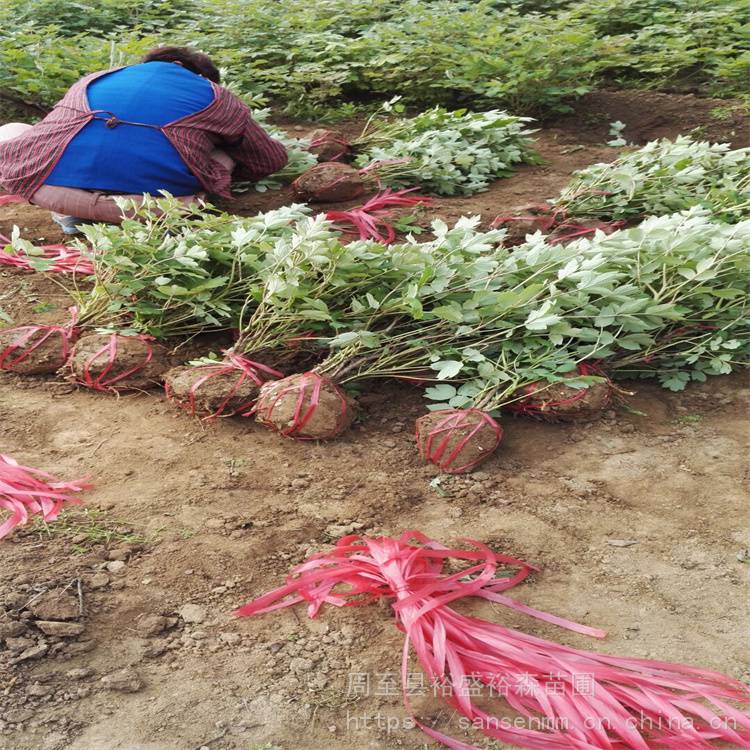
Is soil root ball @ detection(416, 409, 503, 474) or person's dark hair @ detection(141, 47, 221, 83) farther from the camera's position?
person's dark hair @ detection(141, 47, 221, 83)

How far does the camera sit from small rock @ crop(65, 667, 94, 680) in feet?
6.23

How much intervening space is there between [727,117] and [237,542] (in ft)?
17.7

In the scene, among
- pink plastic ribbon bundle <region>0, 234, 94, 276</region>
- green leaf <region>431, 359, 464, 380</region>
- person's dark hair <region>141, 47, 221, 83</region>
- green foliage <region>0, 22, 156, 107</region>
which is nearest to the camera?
green leaf <region>431, 359, 464, 380</region>

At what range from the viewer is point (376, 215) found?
469 centimetres

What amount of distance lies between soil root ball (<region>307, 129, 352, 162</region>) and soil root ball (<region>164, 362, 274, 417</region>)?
2.76 metres

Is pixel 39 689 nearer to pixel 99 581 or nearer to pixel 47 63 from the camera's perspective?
pixel 99 581

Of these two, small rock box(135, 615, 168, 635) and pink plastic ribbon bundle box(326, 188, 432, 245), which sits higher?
small rock box(135, 615, 168, 635)

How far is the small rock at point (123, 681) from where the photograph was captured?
1.88 metres

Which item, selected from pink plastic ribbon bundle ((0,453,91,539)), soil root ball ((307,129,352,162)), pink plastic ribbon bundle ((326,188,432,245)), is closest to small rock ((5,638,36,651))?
pink plastic ribbon bundle ((0,453,91,539))

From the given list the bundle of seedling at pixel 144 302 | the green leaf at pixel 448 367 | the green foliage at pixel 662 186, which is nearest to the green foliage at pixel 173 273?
the bundle of seedling at pixel 144 302

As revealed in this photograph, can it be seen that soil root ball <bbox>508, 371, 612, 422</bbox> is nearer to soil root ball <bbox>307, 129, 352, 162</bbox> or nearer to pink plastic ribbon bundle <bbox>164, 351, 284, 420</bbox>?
pink plastic ribbon bundle <bbox>164, 351, 284, 420</bbox>

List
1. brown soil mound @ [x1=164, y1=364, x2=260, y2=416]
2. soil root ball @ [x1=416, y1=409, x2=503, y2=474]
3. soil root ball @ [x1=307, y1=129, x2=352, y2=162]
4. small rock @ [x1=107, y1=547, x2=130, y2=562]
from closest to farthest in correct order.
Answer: small rock @ [x1=107, y1=547, x2=130, y2=562] → soil root ball @ [x1=416, y1=409, x2=503, y2=474] → brown soil mound @ [x1=164, y1=364, x2=260, y2=416] → soil root ball @ [x1=307, y1=129, x2=352, y2=162]

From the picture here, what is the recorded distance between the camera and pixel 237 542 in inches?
95.0

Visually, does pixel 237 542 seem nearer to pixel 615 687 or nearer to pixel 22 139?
pixel 615 687
